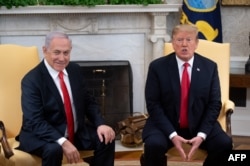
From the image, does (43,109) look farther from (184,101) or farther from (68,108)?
(184,101)

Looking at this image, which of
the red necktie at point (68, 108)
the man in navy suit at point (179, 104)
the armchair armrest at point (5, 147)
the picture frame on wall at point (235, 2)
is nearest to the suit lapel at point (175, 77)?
the man in navy suit at point (179, 104)

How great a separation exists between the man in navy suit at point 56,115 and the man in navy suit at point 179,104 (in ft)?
0.99

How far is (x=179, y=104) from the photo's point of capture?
3.08 metres

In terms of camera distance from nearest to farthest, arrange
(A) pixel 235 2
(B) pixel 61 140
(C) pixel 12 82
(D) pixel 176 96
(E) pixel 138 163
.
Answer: (B) pixel 61 140, (D) pixel 176 96, (C) pixel 12 82, (E) pixel 138 163, (A) pixel 235 2

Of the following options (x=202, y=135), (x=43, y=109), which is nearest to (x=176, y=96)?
(x=202, y=135)

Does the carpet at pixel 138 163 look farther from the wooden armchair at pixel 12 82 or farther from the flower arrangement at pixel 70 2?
the flower arrangement at pixel 70 2

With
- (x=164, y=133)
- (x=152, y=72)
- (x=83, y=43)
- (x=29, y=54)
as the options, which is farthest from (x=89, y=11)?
(x=164, y=133)

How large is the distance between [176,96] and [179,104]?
0.05 meters

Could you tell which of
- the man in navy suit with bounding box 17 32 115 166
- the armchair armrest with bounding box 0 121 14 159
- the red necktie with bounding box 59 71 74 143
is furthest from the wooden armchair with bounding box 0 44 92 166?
the red necktie with bounding box 59 71 74 143

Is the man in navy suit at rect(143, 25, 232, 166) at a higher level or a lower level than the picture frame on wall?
lower

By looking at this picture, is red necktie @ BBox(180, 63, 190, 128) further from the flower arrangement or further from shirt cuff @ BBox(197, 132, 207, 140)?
the flower arrangement

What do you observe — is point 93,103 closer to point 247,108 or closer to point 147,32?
point 147,32

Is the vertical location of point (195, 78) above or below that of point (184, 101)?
above

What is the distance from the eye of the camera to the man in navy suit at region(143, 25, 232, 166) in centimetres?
300
